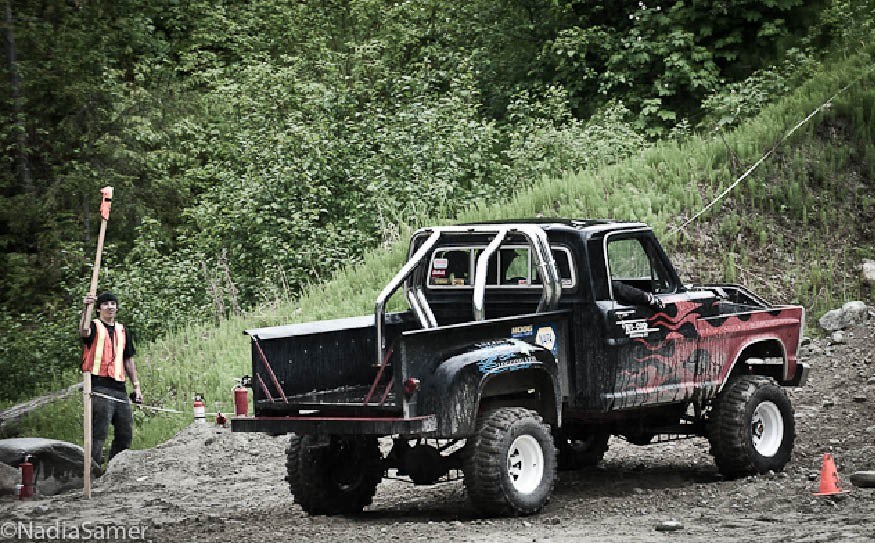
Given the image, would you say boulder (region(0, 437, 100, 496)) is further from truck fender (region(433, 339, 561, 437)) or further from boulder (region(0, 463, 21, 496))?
truck fender (region(433, 339, 561, 437))

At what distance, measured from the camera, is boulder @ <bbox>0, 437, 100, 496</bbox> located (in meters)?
13.5

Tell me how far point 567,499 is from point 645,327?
1549mm

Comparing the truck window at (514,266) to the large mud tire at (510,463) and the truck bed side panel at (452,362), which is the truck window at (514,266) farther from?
the large mud tire at (510,463)

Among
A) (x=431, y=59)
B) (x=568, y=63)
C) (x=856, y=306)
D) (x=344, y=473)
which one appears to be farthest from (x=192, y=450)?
(x=431, y=59)

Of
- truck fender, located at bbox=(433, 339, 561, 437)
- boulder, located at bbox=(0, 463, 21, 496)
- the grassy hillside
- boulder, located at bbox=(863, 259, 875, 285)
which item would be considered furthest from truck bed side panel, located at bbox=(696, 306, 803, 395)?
boulder, located at bbox=(863, 259, 875, 285)

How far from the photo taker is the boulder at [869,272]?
1811cm

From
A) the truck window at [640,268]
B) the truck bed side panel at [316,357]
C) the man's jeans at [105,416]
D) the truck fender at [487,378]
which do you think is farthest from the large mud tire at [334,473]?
the man's jeans at [105,416]

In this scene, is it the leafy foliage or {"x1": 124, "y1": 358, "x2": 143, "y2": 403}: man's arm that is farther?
the leafy foliage

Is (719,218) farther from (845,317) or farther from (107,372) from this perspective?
(107,372)

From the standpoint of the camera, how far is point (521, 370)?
9602 millimetres

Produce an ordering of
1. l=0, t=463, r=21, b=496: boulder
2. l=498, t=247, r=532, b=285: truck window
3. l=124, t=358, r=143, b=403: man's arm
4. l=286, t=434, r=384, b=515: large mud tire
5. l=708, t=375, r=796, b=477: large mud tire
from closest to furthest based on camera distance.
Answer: l=286, t=434, r=384, b=515: large mud tire → l=498, t=247, r=532, b=285: truck window → l=708, t=375, r=796, b=477: large mud tire → l=0, t=463, r=21, b=496: boulder → l=124, t=358, r=143, b=403: man's arm

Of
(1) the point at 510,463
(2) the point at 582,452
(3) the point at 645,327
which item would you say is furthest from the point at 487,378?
(2) the point at 582,452

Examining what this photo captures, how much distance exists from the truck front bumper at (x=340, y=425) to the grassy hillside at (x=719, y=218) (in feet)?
21.9

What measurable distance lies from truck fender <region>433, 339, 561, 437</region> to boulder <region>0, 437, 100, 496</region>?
5659mm
